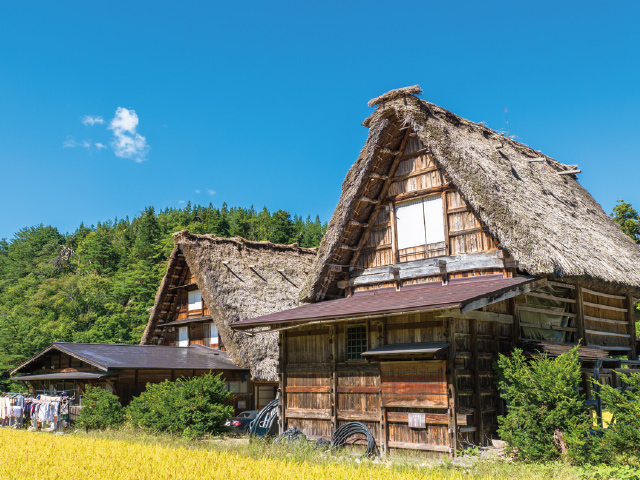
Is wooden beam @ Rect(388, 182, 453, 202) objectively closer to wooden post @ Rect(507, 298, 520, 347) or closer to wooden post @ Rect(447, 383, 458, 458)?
wooden post @ Rect(507, 298, 520, 347)

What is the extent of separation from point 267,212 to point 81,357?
5122 cm

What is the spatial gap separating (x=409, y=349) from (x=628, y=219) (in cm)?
2324

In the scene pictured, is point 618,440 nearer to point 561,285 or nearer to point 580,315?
point 561,285

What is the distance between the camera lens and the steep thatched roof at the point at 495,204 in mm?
12750

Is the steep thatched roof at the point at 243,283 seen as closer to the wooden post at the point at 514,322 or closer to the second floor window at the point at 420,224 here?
the second floor window at the point at 420,224

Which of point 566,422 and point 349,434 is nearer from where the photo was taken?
point 566,422

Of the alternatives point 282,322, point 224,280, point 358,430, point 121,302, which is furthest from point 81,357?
point 121,302

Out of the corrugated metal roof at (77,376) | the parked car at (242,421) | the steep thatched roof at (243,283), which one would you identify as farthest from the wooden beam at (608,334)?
the corrugated metal roof at (77,376)

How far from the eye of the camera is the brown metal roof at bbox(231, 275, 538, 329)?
435 inches

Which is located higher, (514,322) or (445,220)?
(445,220)

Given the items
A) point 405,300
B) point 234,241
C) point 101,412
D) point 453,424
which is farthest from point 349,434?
point 234,241

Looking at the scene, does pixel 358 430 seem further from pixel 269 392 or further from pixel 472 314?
pixel 269 392

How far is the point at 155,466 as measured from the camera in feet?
32.1

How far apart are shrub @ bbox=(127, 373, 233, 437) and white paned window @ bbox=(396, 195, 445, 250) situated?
663 centimetres
